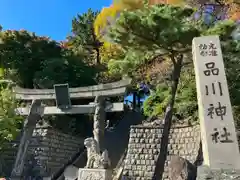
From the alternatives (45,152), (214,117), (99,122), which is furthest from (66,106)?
(214,117)

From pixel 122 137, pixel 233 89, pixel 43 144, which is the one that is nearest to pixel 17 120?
pixel 43 144

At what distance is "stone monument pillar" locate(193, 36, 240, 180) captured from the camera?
16.1 feet

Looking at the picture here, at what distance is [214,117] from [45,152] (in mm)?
11195

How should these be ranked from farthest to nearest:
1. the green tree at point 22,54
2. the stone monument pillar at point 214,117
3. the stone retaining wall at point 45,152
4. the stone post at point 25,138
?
the green tree at point 22,54 → the stone retaining wall at point 45,152 → the stone post at point 25,138 → the stone monument pillar at point 214,117

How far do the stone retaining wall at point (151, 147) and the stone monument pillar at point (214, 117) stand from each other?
7.21 metres

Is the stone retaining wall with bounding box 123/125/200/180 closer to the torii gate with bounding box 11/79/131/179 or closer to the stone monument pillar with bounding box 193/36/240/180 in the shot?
the torii gate with bounding box 11/79/131/179

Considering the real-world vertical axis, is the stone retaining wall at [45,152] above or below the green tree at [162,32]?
below

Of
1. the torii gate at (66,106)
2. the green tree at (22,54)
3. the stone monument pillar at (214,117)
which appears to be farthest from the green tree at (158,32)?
the green tree at (22,54)

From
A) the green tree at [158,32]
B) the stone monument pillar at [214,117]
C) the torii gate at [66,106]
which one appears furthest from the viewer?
the torii gate at [66,106]

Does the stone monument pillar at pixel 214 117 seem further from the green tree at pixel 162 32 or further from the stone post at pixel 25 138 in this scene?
the stone post at pixel 25 138

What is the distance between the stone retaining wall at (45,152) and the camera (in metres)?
14.7

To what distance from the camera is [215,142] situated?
5.12m

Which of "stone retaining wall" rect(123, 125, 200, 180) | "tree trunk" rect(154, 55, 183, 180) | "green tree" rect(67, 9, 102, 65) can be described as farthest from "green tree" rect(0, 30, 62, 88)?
"tree trunk" rect(154, 55, 183, 180)

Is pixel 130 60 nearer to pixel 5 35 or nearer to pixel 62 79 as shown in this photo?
pixel 62 79
